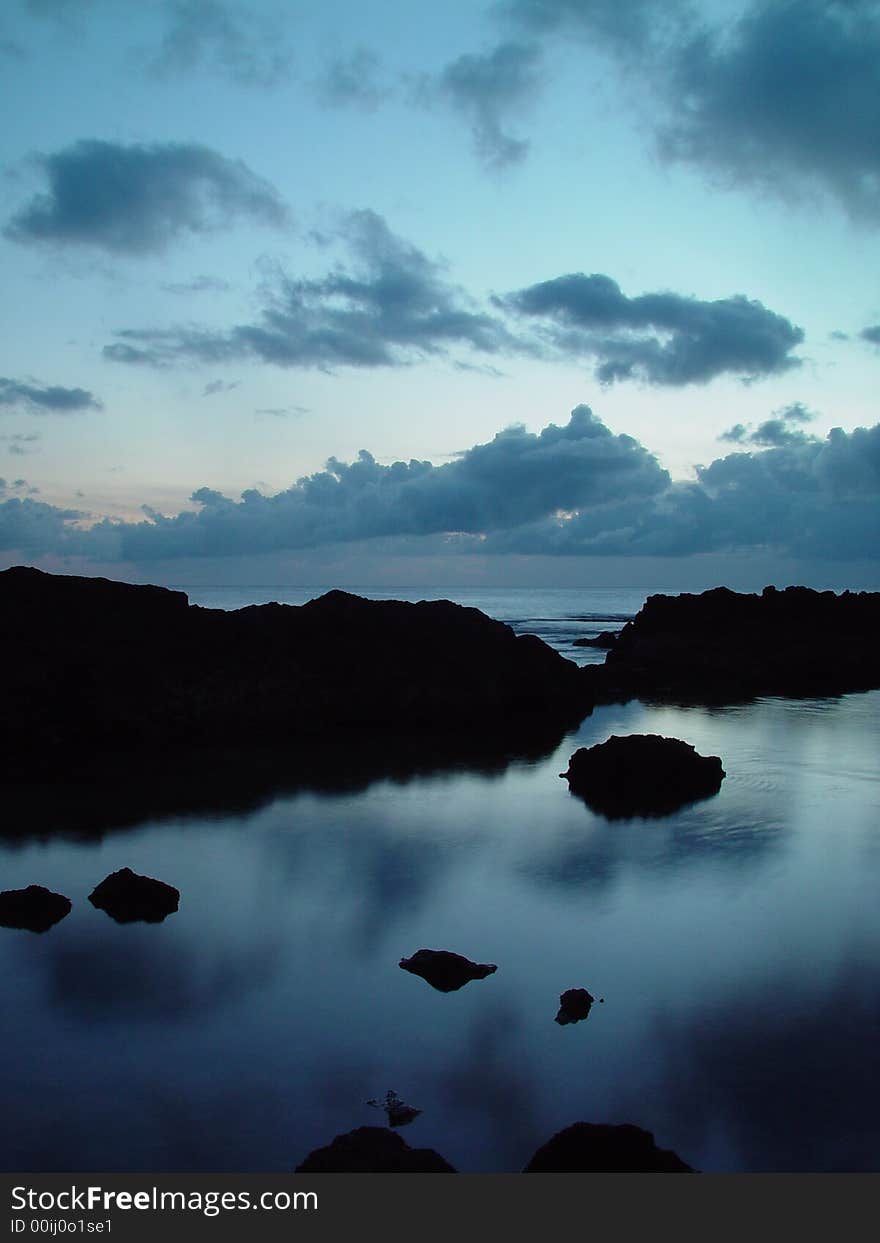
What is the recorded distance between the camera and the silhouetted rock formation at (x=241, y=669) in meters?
24.6

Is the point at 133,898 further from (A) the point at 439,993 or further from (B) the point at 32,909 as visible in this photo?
(A) the point at 439,993

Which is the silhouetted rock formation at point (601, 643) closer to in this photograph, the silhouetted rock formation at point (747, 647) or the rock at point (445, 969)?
the silhouetted rock formation at point (747, 647)

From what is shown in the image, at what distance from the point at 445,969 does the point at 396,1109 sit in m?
2.83

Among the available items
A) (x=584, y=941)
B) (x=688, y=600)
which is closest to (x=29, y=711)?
(x=584, y=941)

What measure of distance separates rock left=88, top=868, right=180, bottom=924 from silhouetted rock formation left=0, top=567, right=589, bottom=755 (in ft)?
38.2

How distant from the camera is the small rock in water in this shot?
792 cm

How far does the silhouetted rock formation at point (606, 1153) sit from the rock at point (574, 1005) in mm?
3090

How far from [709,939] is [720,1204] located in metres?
6.03

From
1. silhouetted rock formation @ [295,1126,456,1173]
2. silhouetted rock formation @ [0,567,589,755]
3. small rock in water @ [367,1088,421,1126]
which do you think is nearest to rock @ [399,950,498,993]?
small rock in water @ [367,1088,421,1126]

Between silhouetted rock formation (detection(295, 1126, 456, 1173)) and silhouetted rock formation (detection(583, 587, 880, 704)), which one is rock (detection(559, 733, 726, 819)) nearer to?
silhouetted rock formation (detection(295, 1126, 456, 1173))

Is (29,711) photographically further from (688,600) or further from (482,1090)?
(688,600)

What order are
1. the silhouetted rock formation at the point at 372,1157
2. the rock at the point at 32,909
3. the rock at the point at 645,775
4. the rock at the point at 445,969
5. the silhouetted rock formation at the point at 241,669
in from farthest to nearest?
the silhouetted rock formation at the point at 241,669 → the rock at the point at 645,775 → the rock at the point at 32,909 → the rock at the point at 445,969 → the silhouetted rock formation at the point at 372,1157

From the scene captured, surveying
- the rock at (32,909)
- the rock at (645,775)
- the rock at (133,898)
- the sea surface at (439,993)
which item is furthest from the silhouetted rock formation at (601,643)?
the rock at (32,909)

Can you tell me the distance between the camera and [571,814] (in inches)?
784
